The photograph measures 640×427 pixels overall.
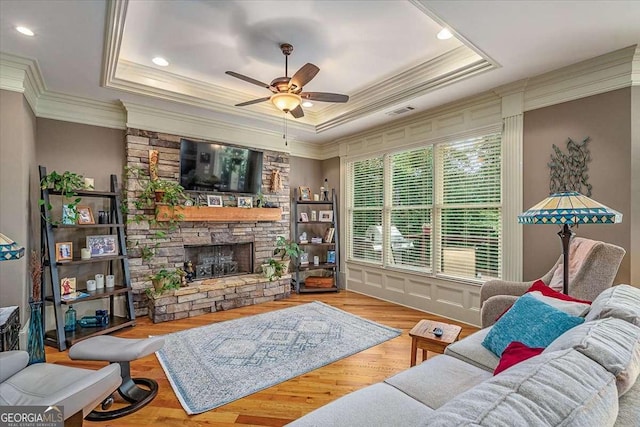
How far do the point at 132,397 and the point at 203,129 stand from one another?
11.6 ft

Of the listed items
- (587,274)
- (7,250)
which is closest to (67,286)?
(7,250)

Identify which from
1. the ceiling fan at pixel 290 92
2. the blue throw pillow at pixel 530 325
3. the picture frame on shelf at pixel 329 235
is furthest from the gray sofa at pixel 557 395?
the picture frame on shelf at pixel 329 235

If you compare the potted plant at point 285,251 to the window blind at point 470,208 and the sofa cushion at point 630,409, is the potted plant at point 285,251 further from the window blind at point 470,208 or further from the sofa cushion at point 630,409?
the sofa cushion at point 630,409

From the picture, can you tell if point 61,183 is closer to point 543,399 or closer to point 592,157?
point 543,399

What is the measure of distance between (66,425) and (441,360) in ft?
6.58

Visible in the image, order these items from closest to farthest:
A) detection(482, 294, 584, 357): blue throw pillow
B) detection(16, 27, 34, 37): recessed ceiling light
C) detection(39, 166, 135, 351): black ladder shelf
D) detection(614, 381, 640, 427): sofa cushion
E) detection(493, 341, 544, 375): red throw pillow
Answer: detection(614, 381, 640, 427): sofa cushion
detection(493, 341, 544, 375): red throw pillow
detection(482, 294, 584, 357): blue throw pillow
detection(16, 27, 34, 37): recessed ceiling light
detection(39, 166, 135, 351): black ladder shelf

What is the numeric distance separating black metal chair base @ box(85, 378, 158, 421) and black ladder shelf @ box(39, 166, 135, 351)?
4.41 feet

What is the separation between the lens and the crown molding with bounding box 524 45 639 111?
106 inches

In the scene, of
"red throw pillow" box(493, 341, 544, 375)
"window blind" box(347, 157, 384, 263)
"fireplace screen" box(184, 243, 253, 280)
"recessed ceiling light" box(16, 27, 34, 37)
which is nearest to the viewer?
"red throw pillow" box(493, 341, 544, 375)

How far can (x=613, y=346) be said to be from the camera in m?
0.93

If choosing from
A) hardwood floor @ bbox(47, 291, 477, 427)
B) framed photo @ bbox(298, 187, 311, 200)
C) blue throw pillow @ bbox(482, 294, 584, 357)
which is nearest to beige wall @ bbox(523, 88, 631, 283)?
hardwood floor @ bbox(47, 291, 477, 427)

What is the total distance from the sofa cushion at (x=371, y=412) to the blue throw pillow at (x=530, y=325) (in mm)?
725

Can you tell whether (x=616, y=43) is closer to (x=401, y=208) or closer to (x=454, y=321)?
(x=401, y=208)

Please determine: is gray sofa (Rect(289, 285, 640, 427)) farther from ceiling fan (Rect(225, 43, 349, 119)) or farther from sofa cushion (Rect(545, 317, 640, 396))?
ceiling fan (Rect(225, 43, 349, 119))
